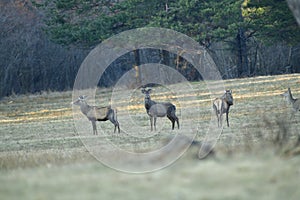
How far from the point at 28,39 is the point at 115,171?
1523 inches

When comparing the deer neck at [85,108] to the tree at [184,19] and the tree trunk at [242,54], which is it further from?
the tree trunk at [242,54]

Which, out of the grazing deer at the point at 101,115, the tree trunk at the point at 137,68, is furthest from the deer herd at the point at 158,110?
the tree trunk at the point at 137,68

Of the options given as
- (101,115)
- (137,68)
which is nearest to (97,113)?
(101,115)

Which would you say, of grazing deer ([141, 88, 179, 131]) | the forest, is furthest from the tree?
grazing deer ([141, 88, 179, 131])

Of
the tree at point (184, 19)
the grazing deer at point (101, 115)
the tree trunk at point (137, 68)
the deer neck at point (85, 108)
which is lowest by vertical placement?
the grazing deer at point (101, 115)

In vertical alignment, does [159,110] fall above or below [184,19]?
below

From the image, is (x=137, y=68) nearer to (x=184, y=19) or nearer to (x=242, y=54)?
(x=184, y=19)

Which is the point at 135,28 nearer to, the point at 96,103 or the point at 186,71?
the point at 186,71

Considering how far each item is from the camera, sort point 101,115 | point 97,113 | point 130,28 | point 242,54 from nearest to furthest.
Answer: point 101,115 → point 97,113 → point 130,28 → point 242,54

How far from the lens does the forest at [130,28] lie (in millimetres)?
41250

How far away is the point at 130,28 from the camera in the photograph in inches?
1692

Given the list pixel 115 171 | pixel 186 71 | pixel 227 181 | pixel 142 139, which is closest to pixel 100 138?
pixel 142 139

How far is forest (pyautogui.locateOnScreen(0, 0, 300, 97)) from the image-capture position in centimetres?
4125

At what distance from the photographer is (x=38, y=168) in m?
10.5
